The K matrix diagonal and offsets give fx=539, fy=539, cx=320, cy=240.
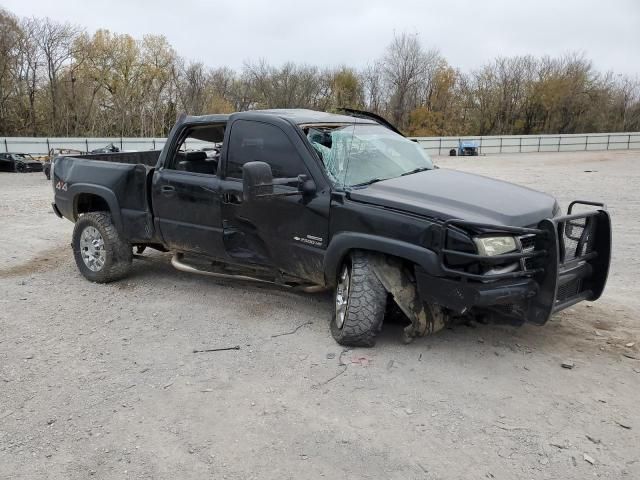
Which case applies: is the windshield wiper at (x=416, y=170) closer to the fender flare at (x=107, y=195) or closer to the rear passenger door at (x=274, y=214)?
the rear passenger door at (x=274, y=214)

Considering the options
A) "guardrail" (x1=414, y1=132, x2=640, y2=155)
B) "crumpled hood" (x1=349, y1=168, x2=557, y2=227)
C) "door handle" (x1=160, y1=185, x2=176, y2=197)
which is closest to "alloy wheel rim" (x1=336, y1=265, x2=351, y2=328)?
"crumpled hood" (x1=349, y1=168, x2=557, y2=227)

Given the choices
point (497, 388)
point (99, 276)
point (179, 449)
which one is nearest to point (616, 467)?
point (497, 388)

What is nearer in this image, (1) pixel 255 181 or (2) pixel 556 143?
(1) pixel 255 181

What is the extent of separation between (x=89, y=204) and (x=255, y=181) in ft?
11.8

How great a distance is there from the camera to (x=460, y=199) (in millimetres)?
4012

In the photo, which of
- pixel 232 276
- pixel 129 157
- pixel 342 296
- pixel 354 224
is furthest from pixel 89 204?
pixel 354 224

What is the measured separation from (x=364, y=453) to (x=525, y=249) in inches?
72.8

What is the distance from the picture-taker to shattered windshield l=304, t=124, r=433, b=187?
452 centimetres

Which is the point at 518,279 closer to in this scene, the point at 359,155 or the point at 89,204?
the point at 359,155

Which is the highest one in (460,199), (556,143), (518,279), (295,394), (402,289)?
(556,143)

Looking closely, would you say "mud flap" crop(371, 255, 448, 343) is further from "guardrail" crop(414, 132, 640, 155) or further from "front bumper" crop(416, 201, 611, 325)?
"guardrail" crop(414, 132, 640, 155)

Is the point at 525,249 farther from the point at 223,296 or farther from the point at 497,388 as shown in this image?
the point at 223,296

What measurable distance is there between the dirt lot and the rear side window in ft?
4.59

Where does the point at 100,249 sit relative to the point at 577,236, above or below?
below
